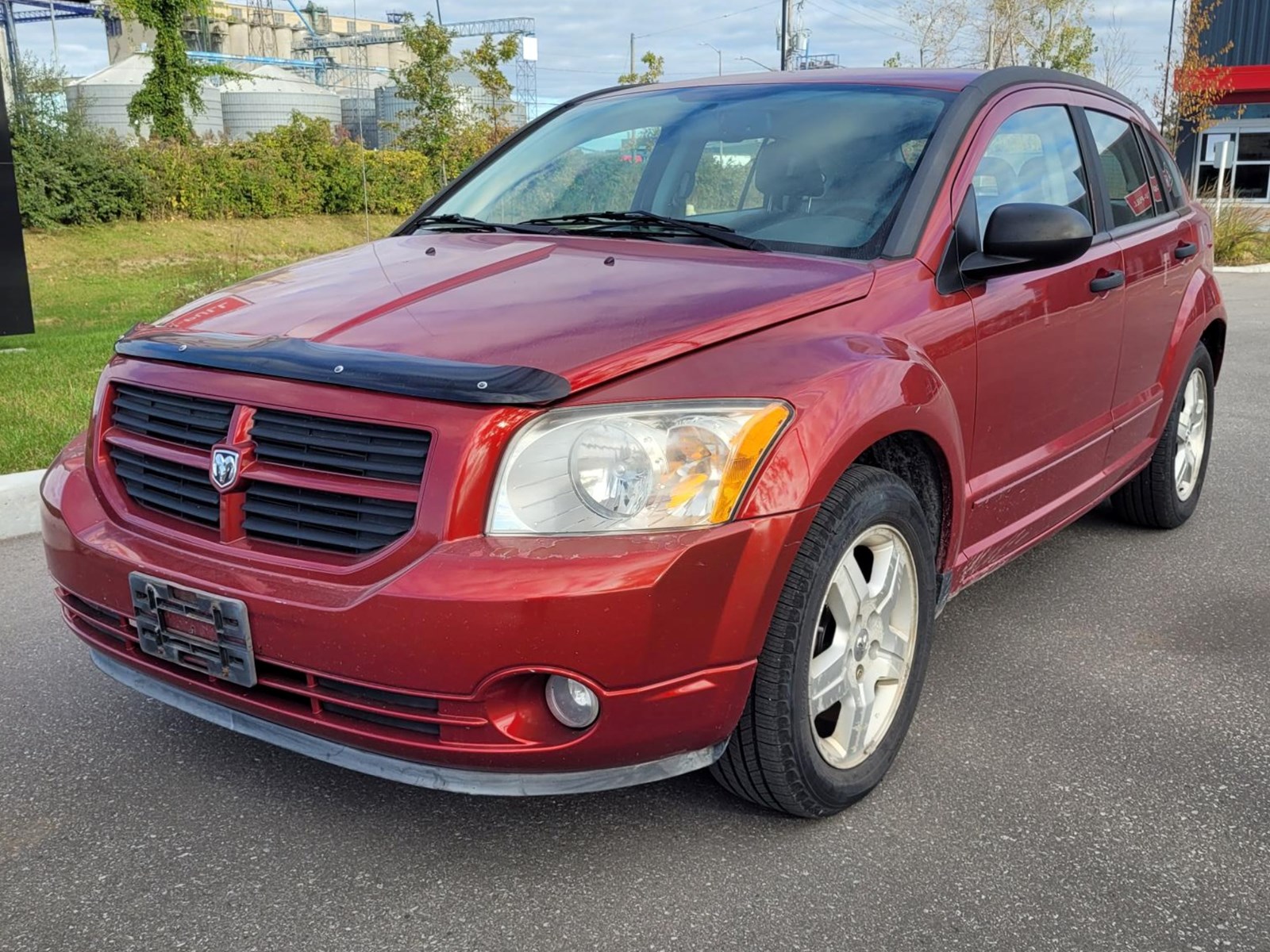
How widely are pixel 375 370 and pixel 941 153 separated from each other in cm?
172

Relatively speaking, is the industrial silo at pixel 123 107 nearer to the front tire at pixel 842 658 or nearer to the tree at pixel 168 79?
the tree at pixel 168 79

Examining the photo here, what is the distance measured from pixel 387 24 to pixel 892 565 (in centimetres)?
10036

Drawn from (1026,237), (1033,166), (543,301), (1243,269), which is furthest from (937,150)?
(1243,269)

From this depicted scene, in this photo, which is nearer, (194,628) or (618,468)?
(618,468)

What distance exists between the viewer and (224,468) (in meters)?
2.54

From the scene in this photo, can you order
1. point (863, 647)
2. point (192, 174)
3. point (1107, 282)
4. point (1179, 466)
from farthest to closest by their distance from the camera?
point (192, 174) < point (1179, 466) < point (1107, 282) < point (863, 647)

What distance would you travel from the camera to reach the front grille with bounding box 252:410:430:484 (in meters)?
2.36

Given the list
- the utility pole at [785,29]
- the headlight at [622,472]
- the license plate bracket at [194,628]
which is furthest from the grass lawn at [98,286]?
the utility pole at [785,29]

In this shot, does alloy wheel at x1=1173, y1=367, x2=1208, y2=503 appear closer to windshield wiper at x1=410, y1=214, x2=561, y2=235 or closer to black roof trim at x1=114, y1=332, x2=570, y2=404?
windshield wiper at x1=410, y1=214, x2=561, y2=235

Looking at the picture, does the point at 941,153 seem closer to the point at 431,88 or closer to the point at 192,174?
the point at 192,174

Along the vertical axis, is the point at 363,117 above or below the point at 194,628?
above

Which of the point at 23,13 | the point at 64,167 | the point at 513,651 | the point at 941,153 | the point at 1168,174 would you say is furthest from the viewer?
the point at 23,13

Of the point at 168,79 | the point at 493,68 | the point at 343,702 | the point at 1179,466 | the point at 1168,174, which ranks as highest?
the point at 493,68

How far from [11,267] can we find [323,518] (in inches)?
310
